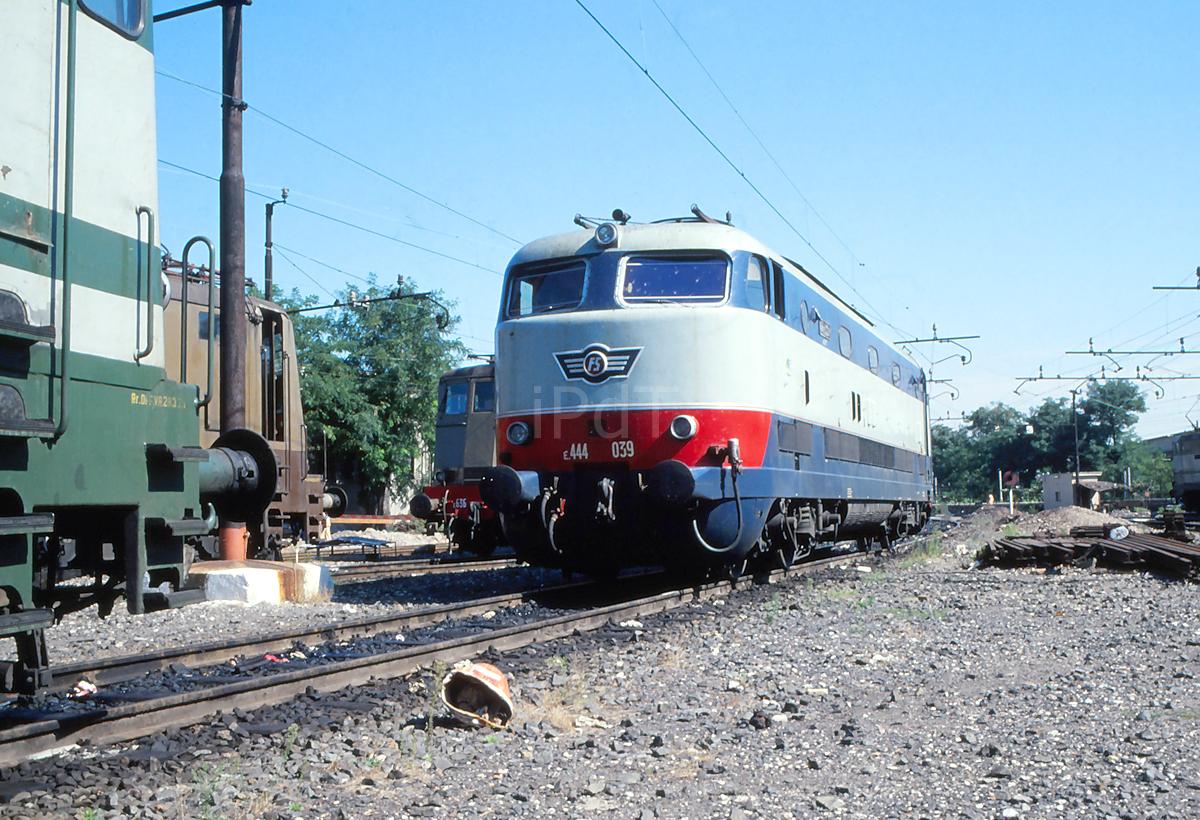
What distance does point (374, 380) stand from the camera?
42.4m

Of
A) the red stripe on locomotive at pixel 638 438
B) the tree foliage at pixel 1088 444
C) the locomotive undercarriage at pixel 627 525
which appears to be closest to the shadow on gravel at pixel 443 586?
the locomotive undercarriage at pixel 627 525

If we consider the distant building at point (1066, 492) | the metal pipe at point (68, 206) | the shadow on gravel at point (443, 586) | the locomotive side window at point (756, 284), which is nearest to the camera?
the metal pipe at point (68, 206)

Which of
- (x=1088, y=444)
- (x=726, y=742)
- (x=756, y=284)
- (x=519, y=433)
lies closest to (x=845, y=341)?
(x=756, y=284)

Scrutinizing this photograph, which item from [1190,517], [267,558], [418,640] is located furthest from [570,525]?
[1190,517]

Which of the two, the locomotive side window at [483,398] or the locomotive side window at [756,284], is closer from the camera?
the locomotive side window at [756,284]

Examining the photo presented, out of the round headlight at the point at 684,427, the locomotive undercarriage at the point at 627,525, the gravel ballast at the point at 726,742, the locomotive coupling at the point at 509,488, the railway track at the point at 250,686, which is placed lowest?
the gravel ballast at the point at 726,742

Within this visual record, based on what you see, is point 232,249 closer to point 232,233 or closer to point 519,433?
point 232,233

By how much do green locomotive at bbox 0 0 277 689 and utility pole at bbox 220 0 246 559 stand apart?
23.9ft

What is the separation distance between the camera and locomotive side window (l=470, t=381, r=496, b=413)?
19438 mm

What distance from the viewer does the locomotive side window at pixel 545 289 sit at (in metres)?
10.9

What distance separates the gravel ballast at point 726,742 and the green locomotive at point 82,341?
0.81 metres

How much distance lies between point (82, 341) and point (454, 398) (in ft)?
51.0

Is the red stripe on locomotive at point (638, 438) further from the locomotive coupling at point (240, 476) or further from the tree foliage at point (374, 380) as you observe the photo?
the tree foliage at point (374, 380)

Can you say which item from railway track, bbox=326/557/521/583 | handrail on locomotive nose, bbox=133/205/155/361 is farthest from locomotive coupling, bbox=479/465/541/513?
handrail on locomotive nose, bbox=133/205/155/361
